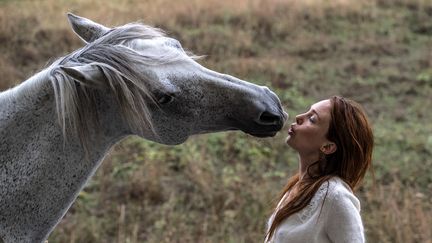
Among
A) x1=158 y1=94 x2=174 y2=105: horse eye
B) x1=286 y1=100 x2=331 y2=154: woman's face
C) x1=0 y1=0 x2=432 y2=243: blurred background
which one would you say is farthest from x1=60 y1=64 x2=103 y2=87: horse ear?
x1=0 y1=0 x2=432 y2=243: blurred background

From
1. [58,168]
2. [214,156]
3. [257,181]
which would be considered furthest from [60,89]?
[214,156]

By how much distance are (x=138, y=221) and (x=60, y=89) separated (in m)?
2.94

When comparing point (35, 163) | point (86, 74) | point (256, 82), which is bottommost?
point (256, 82)

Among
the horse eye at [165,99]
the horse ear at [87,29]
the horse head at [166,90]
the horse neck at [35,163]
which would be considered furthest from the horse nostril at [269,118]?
the horse ear at [87,29]

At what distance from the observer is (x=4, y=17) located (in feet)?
23.9

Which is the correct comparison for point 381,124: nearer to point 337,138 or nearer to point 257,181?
point 257,181

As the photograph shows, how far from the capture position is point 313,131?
1.53 meters

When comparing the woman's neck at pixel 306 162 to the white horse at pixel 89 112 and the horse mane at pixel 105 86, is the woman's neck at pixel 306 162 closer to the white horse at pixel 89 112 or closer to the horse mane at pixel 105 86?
the white horse at pixel 89 112

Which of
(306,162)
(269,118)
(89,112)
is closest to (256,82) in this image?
(306,162)

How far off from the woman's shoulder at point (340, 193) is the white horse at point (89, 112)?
24 centimetres

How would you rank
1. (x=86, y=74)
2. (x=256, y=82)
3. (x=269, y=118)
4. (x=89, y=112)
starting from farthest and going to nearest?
(x=256, y=82), (x=269, y=118), (x=89, y=112), (x=86, y=74)

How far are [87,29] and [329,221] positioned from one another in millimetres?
899

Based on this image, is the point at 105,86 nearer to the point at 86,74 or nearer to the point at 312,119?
the point at 86,74

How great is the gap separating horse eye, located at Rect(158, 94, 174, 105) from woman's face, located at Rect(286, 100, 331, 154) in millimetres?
400
